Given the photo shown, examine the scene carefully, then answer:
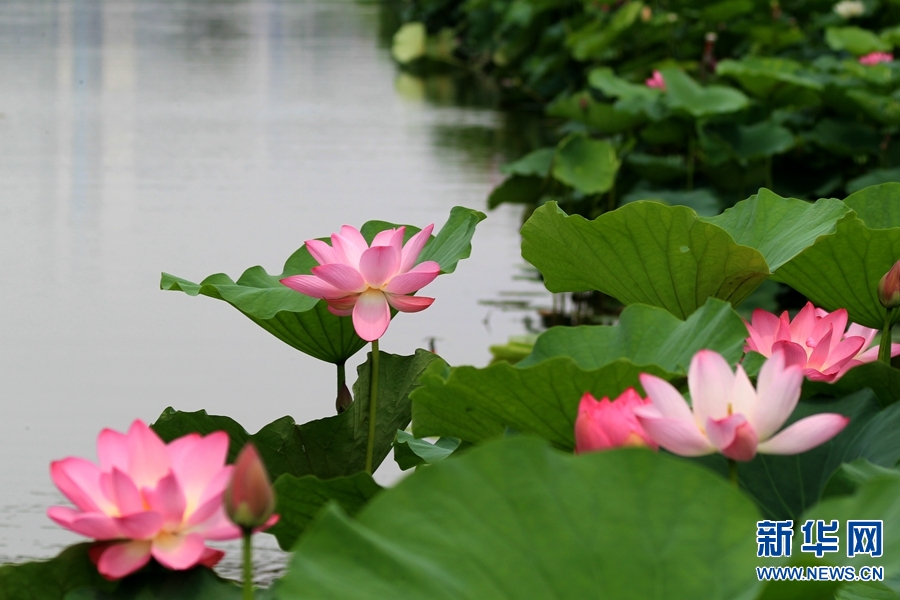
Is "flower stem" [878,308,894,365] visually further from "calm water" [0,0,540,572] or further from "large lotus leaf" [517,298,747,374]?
"calm water" [0,0,540,572]

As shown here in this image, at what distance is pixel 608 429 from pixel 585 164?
2359 millimetres

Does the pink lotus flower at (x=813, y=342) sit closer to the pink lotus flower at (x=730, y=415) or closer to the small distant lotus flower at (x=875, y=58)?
the pink lotus flower at (x=730, y=415)

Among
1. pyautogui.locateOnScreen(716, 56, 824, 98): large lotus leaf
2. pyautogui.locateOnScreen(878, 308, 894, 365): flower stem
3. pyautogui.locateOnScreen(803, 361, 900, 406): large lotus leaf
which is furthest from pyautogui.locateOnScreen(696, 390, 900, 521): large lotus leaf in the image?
pyautogui.locateOnScreen(716, 56, 824, 98): large lotus leaf

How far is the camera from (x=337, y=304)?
0.80m

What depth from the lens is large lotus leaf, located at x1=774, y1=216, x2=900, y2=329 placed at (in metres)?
0.81

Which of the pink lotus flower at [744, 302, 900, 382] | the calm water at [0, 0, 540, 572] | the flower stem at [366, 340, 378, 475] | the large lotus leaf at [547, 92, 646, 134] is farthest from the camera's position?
the large lotus leaf at [547, 92, 646, 134]

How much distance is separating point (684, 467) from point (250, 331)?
1953 millimetres

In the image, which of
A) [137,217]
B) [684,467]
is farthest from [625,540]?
[137,217]

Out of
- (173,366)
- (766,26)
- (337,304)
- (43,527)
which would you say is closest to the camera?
(337,304)

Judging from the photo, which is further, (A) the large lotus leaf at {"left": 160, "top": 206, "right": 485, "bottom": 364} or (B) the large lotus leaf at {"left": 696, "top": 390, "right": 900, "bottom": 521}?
(A) the large lotus leaf at {"left": 160, "top": 206, "right": 485, "bottom": 364}

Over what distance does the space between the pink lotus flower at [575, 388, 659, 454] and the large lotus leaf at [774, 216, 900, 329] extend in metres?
0.30

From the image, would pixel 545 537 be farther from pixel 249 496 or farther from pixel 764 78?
pixel 764 78

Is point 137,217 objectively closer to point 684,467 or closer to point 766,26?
point 766,26

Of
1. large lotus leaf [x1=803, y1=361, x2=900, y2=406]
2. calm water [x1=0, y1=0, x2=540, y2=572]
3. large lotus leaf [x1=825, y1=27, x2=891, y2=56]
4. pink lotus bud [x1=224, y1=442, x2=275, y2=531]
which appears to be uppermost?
large lotus leaf [x1=825, y1=27, x2=891, y2=56]
